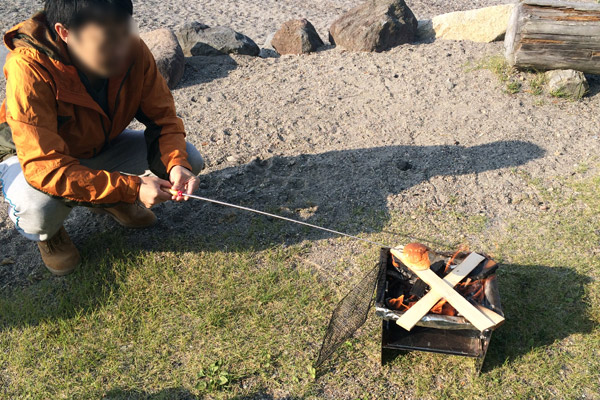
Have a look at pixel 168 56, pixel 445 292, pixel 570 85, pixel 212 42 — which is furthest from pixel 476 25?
pixel 445 292

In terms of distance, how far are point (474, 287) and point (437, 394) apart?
561 millimetres

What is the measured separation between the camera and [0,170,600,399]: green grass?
272 cm

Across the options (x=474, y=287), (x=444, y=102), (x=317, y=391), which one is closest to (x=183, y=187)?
(x=317, y=391)

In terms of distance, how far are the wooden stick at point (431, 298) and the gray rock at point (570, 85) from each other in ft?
9.61

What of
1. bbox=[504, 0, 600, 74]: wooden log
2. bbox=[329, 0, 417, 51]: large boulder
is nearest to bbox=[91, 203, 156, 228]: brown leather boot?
bbox=[329, 0, 417, 51]: large boulder

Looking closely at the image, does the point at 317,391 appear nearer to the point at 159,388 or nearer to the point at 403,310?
the point at 403,310

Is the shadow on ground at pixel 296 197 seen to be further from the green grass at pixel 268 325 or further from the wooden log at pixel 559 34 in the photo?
the wooden log at pixel 559 34

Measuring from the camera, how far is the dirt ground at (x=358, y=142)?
3857 mm

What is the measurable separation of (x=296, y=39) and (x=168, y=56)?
149 centimetres

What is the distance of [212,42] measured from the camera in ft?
20.3

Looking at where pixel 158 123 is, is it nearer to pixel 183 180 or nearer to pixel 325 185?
pixel 183 180

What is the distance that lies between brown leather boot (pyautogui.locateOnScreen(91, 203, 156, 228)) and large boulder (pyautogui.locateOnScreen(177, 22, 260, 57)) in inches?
116

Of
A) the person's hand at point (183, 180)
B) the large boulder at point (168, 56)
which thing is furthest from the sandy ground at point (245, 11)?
the person's hand at point (183, 180)

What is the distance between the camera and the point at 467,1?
8281 mm
